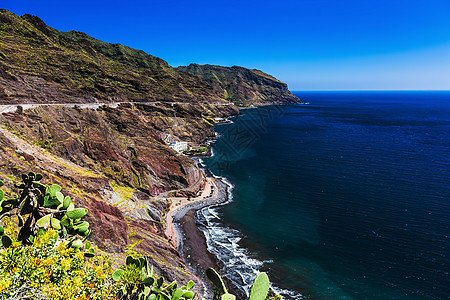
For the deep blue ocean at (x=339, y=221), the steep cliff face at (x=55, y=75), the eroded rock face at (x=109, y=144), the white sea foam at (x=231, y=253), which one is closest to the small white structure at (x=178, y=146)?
the deep blue ocean at (x=339, y=221)

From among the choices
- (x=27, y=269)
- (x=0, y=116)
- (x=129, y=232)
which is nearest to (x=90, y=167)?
(x=0, y=116)

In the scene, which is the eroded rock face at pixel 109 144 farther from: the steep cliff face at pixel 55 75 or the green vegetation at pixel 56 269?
the green vegetation at pixel 56 269

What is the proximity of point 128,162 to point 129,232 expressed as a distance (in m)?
24.4

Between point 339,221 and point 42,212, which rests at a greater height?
point 42,212

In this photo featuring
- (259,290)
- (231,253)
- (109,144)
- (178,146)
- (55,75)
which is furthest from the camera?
(178,146)

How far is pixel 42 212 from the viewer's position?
11.3 metres

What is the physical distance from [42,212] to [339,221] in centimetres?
5182

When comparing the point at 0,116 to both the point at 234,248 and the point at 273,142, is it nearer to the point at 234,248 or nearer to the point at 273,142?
the point at 234,248

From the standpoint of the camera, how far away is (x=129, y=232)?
109ft

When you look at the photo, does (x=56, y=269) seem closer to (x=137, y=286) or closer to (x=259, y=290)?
(x=137, y=286)

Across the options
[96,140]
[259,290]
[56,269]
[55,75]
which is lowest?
[259,290]

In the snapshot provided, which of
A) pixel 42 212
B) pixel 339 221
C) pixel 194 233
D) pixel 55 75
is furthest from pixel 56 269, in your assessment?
pixel 55 75

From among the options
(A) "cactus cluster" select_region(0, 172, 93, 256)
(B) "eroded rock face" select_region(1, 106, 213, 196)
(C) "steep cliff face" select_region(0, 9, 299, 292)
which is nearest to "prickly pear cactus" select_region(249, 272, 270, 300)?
(A) "cactus cluster" select_region(0, 172, 93, 256)

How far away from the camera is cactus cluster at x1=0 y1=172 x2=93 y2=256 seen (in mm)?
10695
